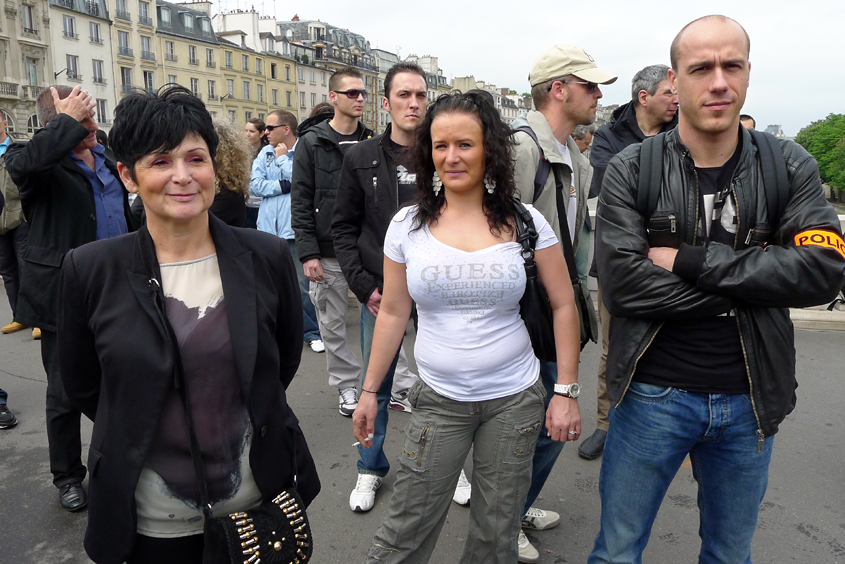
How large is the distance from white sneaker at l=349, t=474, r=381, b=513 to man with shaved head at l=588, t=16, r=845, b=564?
1529 millimetres

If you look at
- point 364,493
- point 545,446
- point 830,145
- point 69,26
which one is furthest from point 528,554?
point 830,145

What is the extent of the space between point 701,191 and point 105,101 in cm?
5761

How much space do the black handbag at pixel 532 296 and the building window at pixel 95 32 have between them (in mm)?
57680

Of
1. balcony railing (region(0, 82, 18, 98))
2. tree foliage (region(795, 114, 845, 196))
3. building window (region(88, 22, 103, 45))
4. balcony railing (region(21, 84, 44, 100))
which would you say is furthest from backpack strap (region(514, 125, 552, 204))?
tree foliage (region(795, 114, 845, 196))

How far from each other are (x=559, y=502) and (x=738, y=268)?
200 cm

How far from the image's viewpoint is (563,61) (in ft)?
9.80

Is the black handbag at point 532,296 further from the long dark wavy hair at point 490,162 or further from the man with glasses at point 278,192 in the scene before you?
the man with glasses at point 278,192

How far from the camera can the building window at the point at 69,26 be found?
48.6 m

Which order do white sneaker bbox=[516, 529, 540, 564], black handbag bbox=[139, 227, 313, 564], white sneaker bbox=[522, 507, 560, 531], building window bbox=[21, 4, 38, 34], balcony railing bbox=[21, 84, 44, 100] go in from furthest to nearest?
building window bbox=[21, 4, 38, 34] → balcony railing bbox=[21, 84, 44, 100] → white sneaker bbox=[522, 507, 560, 531] → white sneaker bbox=[516, 529, 540, 564] → black handbag bbox=[139, 227, 313, 564]

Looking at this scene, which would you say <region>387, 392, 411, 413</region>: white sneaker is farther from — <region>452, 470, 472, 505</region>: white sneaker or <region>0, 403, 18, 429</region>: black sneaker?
<region>0, 403, 18, 429</region>: black sneaker

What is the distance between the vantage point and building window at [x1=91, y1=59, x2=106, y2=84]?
50.9 m

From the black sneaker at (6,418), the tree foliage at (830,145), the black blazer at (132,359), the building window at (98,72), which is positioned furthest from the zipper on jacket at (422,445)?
the tree foliage at (830,145)

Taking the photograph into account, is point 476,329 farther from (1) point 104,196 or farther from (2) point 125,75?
(2) point 125,75

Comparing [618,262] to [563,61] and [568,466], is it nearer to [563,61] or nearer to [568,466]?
[563,61]
